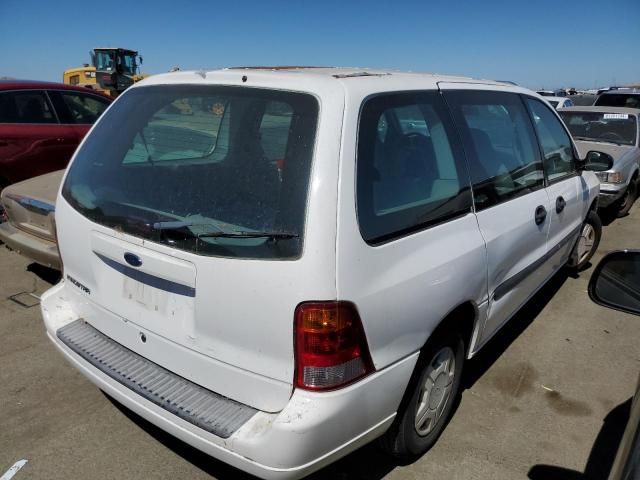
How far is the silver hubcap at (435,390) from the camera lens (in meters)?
2.38

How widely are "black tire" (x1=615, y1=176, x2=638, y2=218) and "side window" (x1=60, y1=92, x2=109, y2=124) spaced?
24.7 ft

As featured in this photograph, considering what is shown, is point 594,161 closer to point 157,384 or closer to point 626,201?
point 157,384

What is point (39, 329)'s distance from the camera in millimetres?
3705

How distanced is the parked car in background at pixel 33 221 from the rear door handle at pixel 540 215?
3356mm

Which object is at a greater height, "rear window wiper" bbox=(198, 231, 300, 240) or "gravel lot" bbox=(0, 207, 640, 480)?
"rear window wiper" bbox=(198, 231, 300, 240)

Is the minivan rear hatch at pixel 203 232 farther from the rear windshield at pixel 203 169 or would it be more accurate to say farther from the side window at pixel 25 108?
the side window at pixel 25 108

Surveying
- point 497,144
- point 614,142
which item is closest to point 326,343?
point 497,144

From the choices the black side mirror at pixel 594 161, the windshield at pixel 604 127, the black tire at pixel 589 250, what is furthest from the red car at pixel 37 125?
the windshield at pixel 604 127

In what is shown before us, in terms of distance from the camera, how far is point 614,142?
311 inches

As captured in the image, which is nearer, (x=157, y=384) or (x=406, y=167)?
(x=157, y=384)

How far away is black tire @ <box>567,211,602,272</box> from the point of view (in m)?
4.86

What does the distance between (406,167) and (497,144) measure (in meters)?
1.06

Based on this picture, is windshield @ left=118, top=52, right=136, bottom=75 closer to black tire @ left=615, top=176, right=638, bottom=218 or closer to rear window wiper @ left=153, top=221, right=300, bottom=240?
black tire @ left=615, top=176, right=638, bottom=218

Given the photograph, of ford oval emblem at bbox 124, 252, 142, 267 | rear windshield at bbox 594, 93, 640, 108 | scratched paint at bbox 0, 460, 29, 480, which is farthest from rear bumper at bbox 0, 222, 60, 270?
rear windshield at bbox 594, 93, 640, 108
